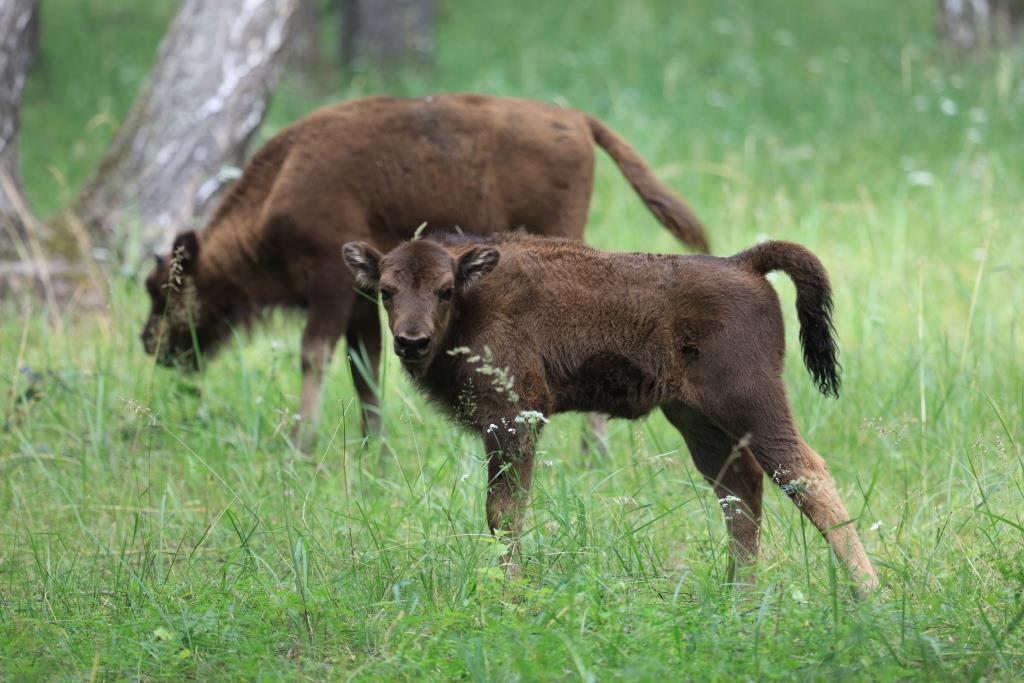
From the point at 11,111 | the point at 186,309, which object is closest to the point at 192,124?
the point at 11,111

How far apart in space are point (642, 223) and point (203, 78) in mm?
3572

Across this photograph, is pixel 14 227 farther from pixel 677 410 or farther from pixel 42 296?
pixel 677 410

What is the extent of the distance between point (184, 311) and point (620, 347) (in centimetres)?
343

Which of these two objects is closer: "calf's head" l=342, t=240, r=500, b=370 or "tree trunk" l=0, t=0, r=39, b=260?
"calf's head" l=342, t=240, r=500, b=370

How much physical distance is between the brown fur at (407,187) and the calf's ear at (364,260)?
1.94 m

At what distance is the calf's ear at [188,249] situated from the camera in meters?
7.27

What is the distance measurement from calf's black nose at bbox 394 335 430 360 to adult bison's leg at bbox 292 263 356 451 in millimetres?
2471

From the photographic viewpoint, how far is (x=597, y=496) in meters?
5.30

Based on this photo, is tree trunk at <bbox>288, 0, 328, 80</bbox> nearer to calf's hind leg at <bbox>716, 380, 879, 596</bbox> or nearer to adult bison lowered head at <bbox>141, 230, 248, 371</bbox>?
adult bison lowered head at <bbox>141, 230, 248, 371</bbox>

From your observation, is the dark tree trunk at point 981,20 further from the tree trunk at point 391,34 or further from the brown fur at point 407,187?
the brown fur at point 407,187

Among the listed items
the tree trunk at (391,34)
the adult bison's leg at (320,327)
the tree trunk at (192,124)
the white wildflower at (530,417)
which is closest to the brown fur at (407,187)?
the adult bison's leg at (320,327)

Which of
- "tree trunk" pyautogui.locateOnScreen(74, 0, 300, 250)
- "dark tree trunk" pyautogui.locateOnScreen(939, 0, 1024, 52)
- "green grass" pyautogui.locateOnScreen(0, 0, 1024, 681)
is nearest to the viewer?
"green grass" pyautogui.locateOnScreen(0, 0, 1024, 681)

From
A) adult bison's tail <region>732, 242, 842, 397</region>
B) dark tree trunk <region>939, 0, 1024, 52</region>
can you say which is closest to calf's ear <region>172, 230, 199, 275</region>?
adult bison's tail <region>732, 242, 842, 397</region>

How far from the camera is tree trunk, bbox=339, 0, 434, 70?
15.4 m
